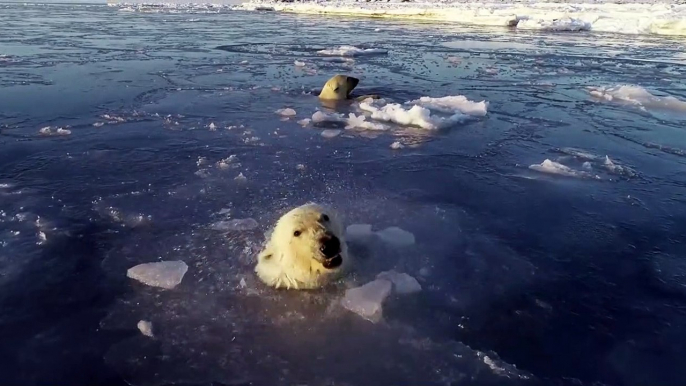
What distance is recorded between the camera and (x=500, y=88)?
8742mm

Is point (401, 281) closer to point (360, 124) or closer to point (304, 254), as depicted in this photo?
point (304, 254)

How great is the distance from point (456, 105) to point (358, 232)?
4.04 m

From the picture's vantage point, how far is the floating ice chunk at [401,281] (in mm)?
3061

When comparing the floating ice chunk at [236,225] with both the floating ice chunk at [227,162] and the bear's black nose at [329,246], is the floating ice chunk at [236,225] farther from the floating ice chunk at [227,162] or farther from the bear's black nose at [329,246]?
the floating ice chunk at [227,162]

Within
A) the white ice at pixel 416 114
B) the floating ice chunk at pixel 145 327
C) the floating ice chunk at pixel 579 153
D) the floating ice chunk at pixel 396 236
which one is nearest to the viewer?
the floating ice chunk at pixel 145 327

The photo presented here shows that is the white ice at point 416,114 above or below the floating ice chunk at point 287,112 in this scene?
above

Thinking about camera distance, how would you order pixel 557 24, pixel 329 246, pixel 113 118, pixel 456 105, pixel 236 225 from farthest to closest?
pixel 557 24 < pixel 456 105 < pixel 113 118 < pixel 236 225 < pixel 329 246

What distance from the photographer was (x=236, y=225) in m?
3.78

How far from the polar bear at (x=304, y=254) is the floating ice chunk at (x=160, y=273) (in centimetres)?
46

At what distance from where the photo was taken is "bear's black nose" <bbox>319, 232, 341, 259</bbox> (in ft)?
9.54

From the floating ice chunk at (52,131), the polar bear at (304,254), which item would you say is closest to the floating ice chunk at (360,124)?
the floating ice chunk at (52,131)

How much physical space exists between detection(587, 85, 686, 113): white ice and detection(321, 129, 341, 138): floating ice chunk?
4.31 metres

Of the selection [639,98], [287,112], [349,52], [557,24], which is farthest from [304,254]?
[557,24]

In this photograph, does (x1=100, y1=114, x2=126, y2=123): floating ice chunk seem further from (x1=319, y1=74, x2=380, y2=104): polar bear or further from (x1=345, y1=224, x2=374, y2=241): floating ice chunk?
(x1=345, y1=224, x2=374, y2=241): floating ice chunk
